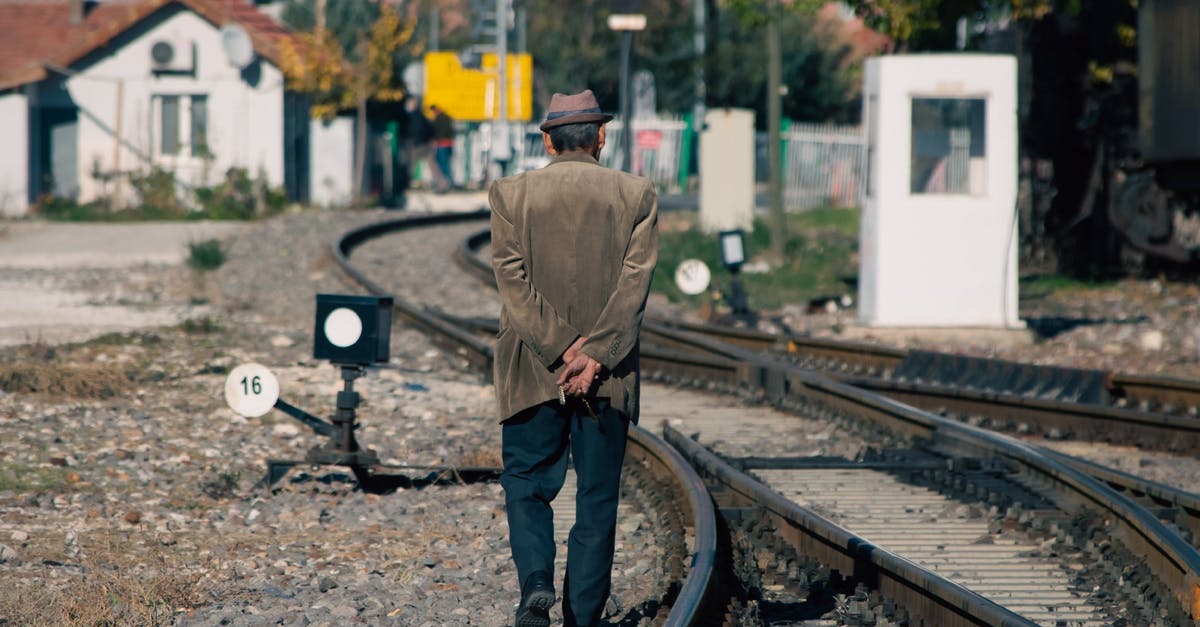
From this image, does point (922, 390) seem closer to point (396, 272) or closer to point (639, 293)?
point (639, 293)

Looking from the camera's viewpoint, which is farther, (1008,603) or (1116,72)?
(1116,72)

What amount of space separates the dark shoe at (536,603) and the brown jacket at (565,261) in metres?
0.50

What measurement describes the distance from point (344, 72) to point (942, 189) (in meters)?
25.6

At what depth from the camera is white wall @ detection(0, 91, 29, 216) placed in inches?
1339

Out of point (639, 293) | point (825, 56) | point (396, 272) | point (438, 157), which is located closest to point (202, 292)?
point (396, 272)

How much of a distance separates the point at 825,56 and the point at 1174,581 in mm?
53151

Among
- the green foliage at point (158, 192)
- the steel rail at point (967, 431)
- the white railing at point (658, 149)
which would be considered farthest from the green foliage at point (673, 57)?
the steel rail at point (967, 431)

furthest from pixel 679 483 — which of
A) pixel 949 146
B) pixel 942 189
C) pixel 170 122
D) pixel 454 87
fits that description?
pixel 454 87

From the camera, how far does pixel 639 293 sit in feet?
15.7

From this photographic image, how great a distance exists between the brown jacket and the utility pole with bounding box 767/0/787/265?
56.5ft

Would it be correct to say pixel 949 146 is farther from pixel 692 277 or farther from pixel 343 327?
pixel 343 327

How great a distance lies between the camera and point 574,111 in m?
4.95

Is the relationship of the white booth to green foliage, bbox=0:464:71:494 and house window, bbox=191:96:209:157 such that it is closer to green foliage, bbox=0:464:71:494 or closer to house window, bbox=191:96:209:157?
green foliage, bbox=0:464:71:494

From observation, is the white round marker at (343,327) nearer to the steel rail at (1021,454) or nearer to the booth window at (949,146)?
the steel rail at (1021,454)
